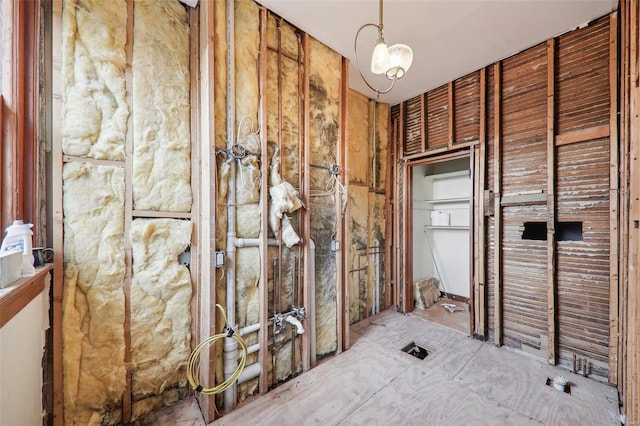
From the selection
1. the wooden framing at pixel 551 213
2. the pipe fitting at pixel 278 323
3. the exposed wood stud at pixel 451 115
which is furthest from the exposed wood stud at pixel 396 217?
the pipe fitting at pixel 278 323

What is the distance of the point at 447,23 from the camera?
2131 mm

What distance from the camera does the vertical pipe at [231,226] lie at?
1.76 m

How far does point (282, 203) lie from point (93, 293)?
A: 1418 millimetres

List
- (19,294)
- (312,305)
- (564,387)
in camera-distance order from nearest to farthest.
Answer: (19,294)
(564,387)
(312,305)

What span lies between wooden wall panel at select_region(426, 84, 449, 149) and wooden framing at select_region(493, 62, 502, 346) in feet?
1.82

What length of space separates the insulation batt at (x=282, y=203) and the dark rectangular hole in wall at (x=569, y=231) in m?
2.67

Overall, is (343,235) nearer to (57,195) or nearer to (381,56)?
(381,56)

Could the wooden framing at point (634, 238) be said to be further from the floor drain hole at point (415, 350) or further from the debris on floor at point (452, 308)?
the debris on floor at point (452, 308)

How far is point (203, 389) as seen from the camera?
1641 millimetres

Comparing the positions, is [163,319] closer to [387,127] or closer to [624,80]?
[387,127]

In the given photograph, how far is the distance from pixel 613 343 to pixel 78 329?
4.16 metres

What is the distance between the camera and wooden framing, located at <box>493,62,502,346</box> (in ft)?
8.64

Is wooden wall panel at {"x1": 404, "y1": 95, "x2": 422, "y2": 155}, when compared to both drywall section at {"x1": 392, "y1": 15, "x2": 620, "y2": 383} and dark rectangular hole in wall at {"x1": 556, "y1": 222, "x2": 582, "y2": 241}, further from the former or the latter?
dark rectangular hole in wall at {"x1": 556, "y1": 222, "x2": 582, "y2": 241}

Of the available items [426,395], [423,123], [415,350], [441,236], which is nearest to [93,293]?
[426,395]
